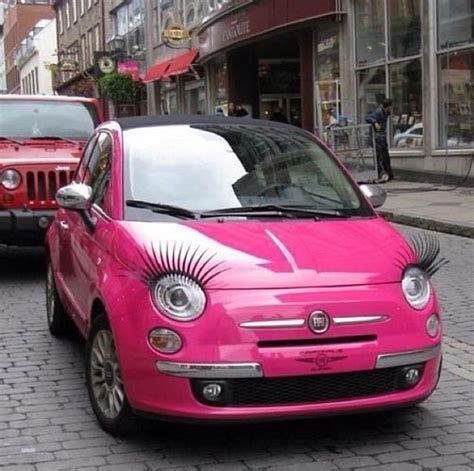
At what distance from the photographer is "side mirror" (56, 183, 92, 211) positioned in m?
4.82

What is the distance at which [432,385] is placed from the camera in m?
4.09

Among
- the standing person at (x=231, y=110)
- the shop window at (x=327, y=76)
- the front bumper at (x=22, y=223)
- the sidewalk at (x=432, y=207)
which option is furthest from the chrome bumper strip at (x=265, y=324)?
the standing person at (x=231, y=110)

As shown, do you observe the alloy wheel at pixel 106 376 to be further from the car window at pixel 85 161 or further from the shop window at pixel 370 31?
the shop window at pixel 370 31

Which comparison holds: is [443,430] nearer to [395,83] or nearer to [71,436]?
[71,436]

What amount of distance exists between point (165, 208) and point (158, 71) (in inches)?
1103

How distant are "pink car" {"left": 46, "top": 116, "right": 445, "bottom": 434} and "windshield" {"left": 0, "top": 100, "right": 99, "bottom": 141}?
471 cm

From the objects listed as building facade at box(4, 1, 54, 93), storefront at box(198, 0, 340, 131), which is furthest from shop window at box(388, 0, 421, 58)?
building facade at box(4, 1, 54, 93)

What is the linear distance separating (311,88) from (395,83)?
3.86 meters

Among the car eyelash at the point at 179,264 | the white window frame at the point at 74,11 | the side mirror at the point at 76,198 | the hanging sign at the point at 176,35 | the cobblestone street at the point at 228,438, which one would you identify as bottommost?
the cobblestone street at the point at 228,438

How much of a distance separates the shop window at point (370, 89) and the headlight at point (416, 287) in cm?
1517

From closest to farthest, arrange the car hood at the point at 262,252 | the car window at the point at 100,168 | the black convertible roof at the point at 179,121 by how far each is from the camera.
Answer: the car hood at the point at 262,252 < the car window at the point at 100,168 < the black convertible roof at the point at 179,121

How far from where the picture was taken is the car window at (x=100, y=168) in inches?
197

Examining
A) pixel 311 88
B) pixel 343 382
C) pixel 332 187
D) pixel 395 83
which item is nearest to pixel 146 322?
pixel 343 382

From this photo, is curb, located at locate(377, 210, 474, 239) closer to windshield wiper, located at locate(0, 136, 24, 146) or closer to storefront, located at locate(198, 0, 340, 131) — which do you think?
windshield wiper, located at locate(0, 136, 24, 146)
